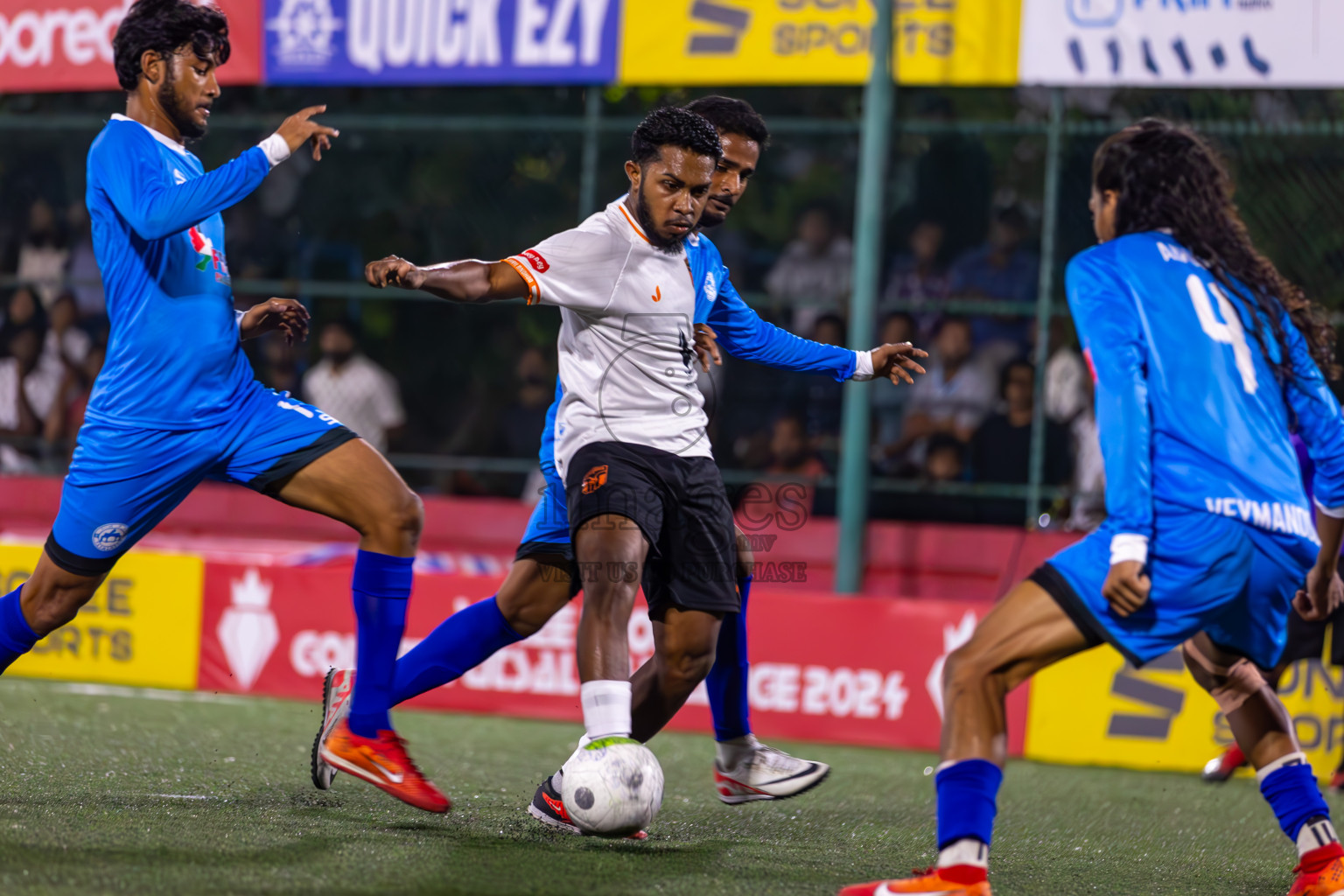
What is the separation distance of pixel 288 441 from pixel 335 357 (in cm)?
581

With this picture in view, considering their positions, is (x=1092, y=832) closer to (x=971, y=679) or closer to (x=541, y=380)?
(x=971, y=679)

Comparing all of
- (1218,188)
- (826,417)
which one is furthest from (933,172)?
(1218,188)

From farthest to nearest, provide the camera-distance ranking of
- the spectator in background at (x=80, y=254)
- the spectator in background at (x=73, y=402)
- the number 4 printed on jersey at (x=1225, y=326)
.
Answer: the spectator in background at (x=80, y=254)
the spectator in background at (x=73, y=402)
the number 4 printed on jersey at (x=1225, y=326)

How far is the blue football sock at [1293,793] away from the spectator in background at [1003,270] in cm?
588

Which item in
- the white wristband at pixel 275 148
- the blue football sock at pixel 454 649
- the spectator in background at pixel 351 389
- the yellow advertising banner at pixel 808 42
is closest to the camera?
the white wristband at pixel 275 148

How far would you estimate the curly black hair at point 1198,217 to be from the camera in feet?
11.8

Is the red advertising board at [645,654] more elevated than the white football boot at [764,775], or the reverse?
the white football boot at [764,775]

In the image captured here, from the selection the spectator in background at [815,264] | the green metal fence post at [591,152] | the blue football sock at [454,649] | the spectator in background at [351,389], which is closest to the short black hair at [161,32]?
the blue football sock at [454,649]

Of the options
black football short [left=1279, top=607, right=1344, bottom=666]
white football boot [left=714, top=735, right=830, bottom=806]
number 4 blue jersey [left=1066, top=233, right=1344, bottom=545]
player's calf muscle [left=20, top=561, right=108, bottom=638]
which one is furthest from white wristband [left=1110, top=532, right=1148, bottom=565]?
black football short [left=1279, top=607, right=1344, bottom=666]

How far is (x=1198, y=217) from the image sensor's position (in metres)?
3.63

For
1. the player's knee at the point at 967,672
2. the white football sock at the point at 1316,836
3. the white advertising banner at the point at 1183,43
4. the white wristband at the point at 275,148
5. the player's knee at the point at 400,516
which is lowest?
the white football sock at the point at 1316,836

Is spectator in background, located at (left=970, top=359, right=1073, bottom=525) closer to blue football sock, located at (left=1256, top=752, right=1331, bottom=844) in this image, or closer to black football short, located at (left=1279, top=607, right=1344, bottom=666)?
black football short, located at (left=1279, top=607, right=1344, bottom=666)

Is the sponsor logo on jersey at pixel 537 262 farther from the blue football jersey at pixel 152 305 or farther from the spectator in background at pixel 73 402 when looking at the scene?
the spectator in background at pixel 73 402

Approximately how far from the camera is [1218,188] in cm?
372
